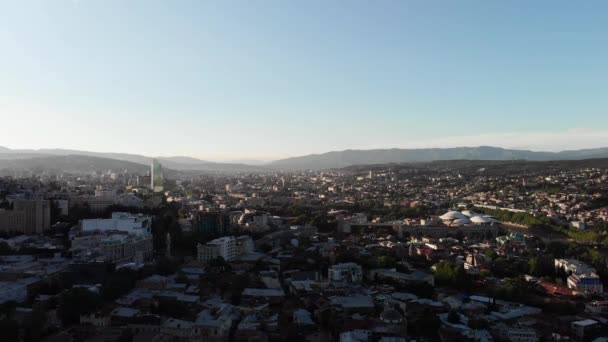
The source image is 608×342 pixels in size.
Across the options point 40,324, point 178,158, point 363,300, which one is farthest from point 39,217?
point 178,158

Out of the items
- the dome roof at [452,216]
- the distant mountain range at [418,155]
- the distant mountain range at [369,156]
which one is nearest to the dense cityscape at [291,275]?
the dome roof at [452,216]

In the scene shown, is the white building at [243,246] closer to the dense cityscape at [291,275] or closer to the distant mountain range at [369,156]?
the dense cityscape at [291,275]

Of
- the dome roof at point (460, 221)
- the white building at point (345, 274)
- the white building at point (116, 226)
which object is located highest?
the white building at point (116, 226)

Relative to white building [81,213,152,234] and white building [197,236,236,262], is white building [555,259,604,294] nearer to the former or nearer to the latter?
white building [197,236,236,262]

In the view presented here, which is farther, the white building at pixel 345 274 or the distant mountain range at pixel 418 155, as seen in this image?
the distant mountain range at pixel 418 155

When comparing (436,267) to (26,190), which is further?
(26,190)

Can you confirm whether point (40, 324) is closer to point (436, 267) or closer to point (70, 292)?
point (70, 292)
